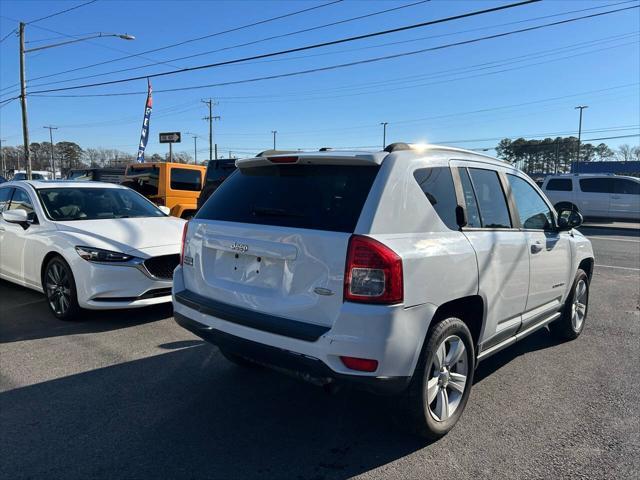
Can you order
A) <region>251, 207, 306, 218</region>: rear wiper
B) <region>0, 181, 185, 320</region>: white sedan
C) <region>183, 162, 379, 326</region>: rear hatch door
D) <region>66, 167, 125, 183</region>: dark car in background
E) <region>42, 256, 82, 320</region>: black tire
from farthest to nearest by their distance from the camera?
<region>66, 167, 125, 183</region>: dark car in background < <region>42, 256, 82, 320</region>: black tire < <region>0, 181, 185, 320</region>: white sedan < <region>251, 207, 306, 218</region>: rear wiper < <region>183, 162, 379, 326</region>: rear hatch door

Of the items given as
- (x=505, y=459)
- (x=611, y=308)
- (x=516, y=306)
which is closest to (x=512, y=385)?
(x=516, y=306)

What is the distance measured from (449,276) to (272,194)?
1.26m

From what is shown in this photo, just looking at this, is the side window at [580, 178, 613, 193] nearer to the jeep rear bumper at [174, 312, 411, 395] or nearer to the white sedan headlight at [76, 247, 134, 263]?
the white sedan headlight at [76, 247, 134, 263]

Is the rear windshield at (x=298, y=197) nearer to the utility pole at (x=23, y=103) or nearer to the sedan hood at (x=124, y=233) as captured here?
the sedan hood at (x=124, y=233)

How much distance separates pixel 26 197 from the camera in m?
6.61

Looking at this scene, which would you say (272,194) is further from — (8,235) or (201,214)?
(8,235)

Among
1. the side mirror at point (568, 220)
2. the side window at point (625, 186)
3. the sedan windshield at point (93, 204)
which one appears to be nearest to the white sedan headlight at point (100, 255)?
the sedan windshield at point (93, 204)

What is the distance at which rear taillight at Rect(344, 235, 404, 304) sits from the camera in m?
2.67

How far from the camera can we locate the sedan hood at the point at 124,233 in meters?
5.51

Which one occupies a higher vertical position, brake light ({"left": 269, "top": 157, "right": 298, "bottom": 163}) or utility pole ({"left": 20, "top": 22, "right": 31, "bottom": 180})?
utility pole ({"left": 20, "top": 22, "right": 31, "bottom": 180})

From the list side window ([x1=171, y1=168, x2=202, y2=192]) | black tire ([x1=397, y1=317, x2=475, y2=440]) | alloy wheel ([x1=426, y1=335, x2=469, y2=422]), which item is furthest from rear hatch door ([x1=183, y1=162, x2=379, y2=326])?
side window ([x1=171, y1=168, x2=202, y2=192])

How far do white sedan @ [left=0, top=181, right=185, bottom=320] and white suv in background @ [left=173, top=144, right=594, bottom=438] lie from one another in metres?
1.88

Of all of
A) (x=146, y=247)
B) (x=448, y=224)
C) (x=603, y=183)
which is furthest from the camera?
(x=603, y=183)

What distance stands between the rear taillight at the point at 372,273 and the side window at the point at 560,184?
22463 mm
